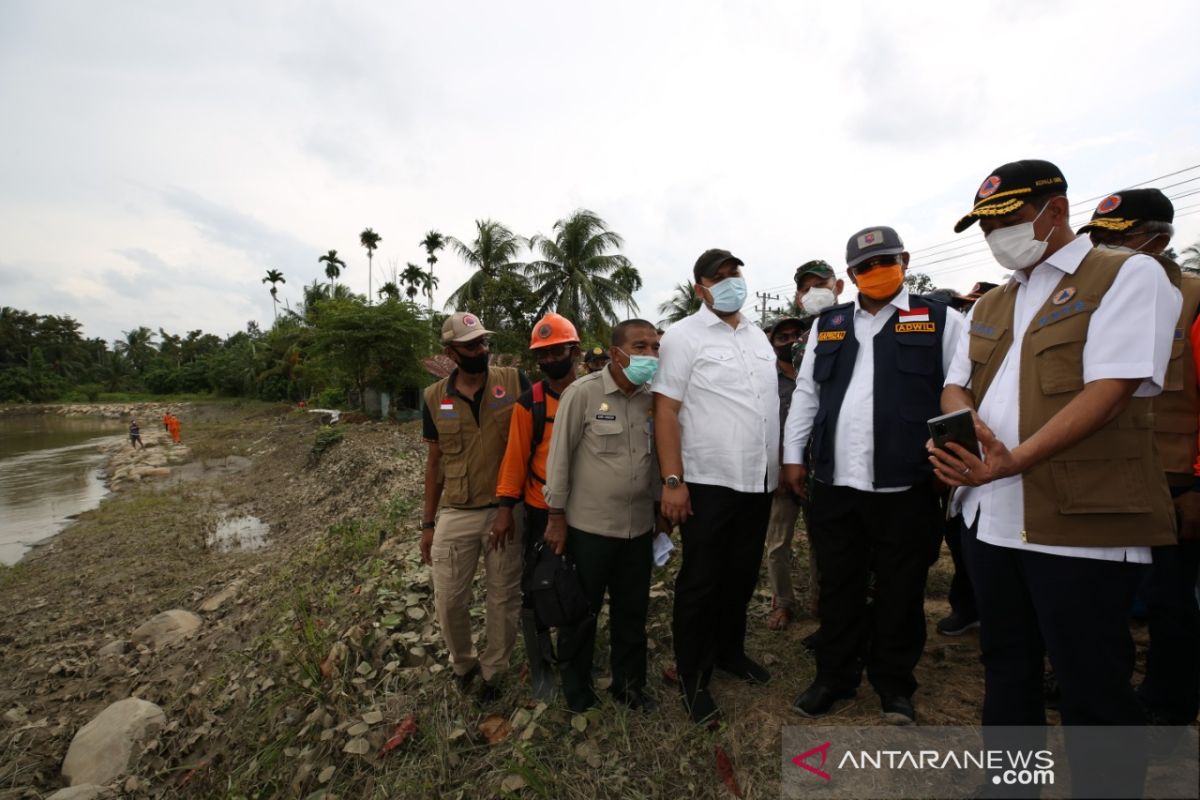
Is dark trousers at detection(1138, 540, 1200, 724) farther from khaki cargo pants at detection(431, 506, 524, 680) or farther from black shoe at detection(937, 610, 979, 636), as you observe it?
khaki cargo pants at detection(431, 506, 524, 680)

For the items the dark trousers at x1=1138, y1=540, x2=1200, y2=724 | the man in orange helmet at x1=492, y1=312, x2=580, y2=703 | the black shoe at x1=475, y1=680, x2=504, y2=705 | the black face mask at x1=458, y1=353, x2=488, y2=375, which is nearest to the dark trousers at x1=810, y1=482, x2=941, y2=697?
the dark trousers at x1=1138, y1=540, x2=1200, y2=724

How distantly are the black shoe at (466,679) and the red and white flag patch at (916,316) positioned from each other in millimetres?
2952

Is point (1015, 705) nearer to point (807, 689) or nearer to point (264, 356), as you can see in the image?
point (807, 689)

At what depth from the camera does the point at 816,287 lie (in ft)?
11.1

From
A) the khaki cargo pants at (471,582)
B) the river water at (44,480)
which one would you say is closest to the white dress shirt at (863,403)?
the khaki cargo pants at (471,582)

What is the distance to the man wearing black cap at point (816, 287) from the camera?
3326 mm

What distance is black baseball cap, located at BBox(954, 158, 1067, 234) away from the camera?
5.54ft

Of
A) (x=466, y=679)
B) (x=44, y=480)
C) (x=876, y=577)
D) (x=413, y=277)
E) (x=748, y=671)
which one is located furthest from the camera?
(x=413, y=277)

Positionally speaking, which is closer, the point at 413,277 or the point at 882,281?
the point at 882,281

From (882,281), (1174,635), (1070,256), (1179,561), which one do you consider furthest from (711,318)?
(1174,635)

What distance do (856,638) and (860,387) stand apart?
114 centimetres

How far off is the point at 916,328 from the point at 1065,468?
37.3 inches

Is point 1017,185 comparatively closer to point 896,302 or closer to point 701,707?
point 896,302

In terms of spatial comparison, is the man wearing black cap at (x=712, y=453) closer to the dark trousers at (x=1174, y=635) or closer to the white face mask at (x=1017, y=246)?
the white face mask at (x=1017, y=246)
